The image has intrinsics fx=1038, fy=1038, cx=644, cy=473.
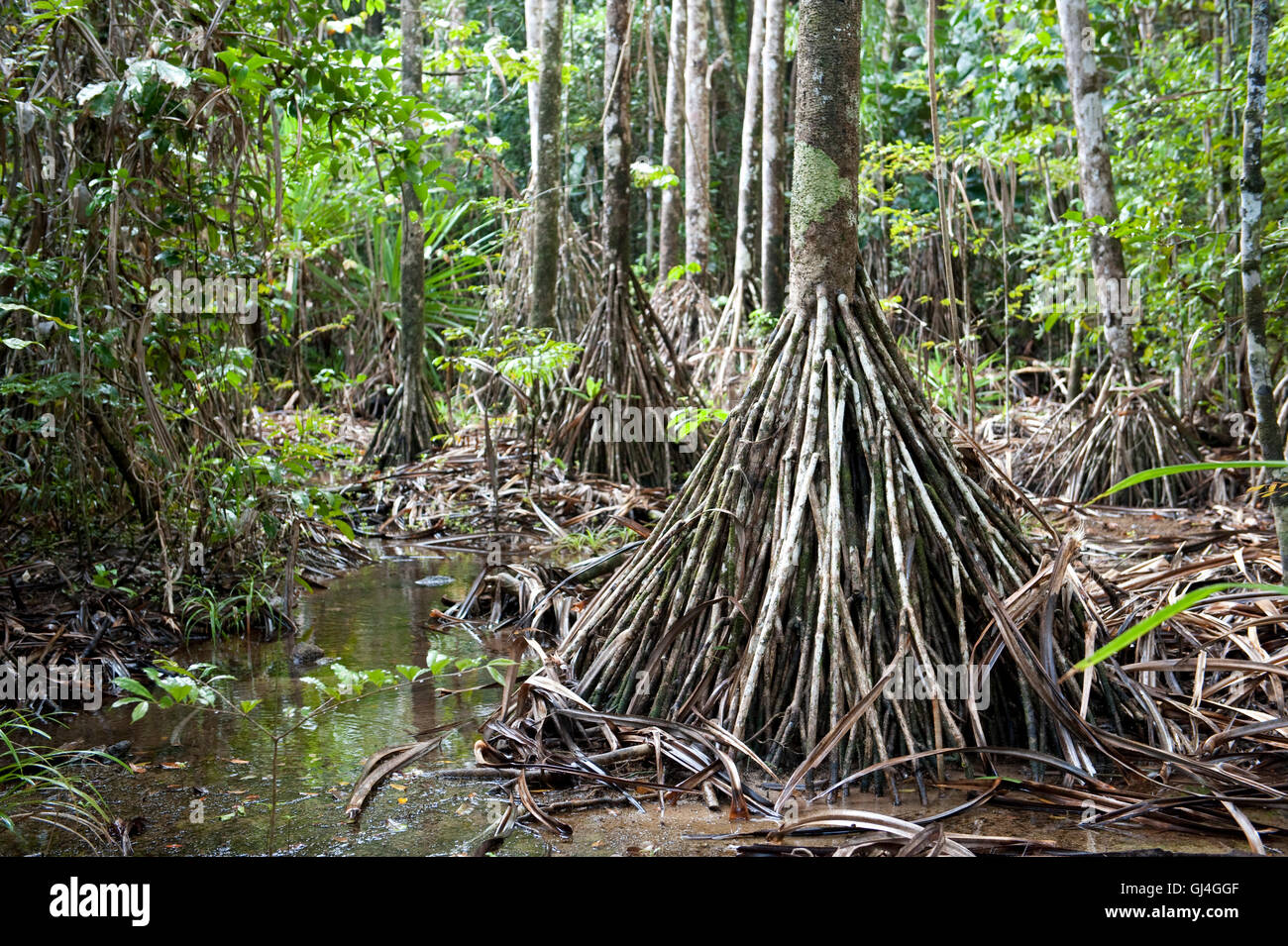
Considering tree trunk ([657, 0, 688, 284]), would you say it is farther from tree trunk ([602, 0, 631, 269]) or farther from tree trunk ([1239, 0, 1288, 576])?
tree trunk ([1239, 0, 1288, 576])

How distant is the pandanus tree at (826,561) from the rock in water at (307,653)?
1085 millimetres

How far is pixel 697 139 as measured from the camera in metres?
9.46

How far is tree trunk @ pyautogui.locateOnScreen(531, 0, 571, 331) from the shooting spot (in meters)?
6.85

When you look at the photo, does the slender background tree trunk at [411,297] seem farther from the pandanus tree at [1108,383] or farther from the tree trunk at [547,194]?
the pandanus tree at [1108,383]

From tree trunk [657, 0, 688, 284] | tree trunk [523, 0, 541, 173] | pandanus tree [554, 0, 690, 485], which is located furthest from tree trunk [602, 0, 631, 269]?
tree trunk [657, 0, 688, 284]

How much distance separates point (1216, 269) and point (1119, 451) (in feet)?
3.80

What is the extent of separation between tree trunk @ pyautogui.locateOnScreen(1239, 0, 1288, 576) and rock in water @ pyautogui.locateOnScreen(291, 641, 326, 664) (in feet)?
10.2

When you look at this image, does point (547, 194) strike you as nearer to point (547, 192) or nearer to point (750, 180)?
point (547, 192)

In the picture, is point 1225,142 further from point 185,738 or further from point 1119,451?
point 185,738

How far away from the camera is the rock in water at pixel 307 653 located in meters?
3.69

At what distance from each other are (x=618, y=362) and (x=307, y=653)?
9.95 ft

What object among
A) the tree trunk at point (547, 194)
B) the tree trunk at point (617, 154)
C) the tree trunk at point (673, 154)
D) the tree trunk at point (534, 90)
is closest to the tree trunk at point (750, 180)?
the tree trunk at point (673, 154)

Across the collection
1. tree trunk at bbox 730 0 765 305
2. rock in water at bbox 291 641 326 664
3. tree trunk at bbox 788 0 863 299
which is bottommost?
rock in water at bbox 291 641 326 664
